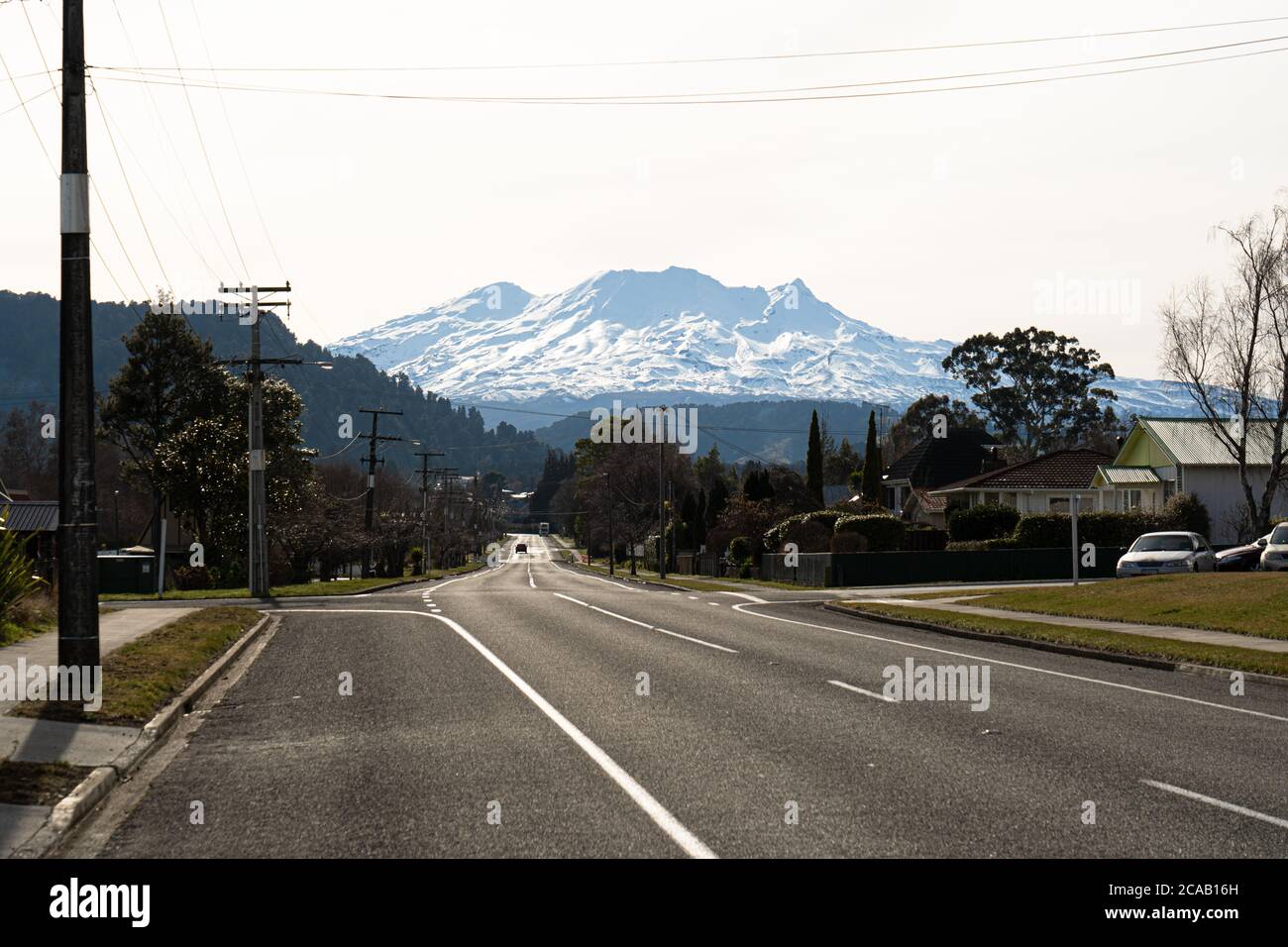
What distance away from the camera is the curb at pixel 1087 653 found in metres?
18.0

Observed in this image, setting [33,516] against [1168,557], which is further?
[33,516]

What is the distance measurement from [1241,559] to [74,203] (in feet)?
128

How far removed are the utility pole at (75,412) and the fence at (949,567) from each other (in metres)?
42.0

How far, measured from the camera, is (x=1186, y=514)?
53.8 m

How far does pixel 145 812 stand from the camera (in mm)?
9109

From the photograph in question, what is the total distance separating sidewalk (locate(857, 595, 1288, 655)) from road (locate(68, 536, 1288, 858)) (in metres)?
3.19

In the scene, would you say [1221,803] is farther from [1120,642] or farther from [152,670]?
[1120,642]

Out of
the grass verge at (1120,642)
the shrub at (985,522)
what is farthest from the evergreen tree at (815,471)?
the grass verge at (1120,642)

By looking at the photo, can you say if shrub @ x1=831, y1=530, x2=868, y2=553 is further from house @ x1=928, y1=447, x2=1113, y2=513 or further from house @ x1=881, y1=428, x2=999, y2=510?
house @ x1=881, y1=428, x2=999, y2=510

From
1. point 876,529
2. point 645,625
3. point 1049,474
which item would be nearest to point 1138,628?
point 645,625

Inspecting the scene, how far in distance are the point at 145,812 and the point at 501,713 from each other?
16.5ft

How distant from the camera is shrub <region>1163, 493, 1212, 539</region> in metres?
53.8
